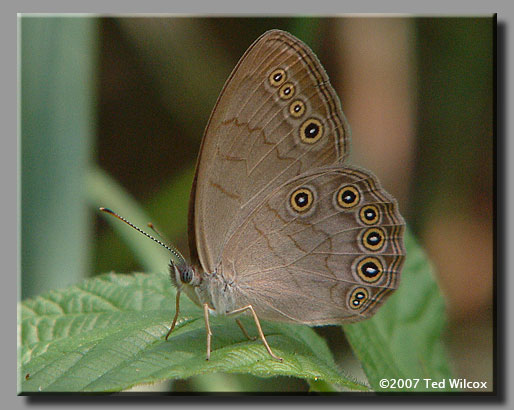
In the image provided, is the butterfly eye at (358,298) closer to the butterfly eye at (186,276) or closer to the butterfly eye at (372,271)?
the butterfly eye at (372,271)

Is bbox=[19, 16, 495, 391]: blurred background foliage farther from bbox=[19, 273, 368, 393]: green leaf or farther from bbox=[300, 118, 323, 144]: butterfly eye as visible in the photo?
bbox=[300, 118, 323, 144]: butterfly eye

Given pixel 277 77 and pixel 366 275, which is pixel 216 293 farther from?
pixel 277 77

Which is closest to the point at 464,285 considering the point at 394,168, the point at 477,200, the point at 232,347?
the point at 477,200

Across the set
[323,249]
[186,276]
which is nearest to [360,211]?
[323,249]

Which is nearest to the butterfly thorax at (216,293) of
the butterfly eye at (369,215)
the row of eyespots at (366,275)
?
the row of eyespots at (366,275)

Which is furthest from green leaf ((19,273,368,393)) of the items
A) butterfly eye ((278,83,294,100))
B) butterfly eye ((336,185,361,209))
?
butterfly eye ((278,83,294,100))

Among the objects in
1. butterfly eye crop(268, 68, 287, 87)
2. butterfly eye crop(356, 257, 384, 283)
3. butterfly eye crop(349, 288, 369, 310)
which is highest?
butterfly eye crop(268, 68, 287, 87)

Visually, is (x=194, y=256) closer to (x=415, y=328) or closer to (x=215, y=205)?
(x=215, y=205)
